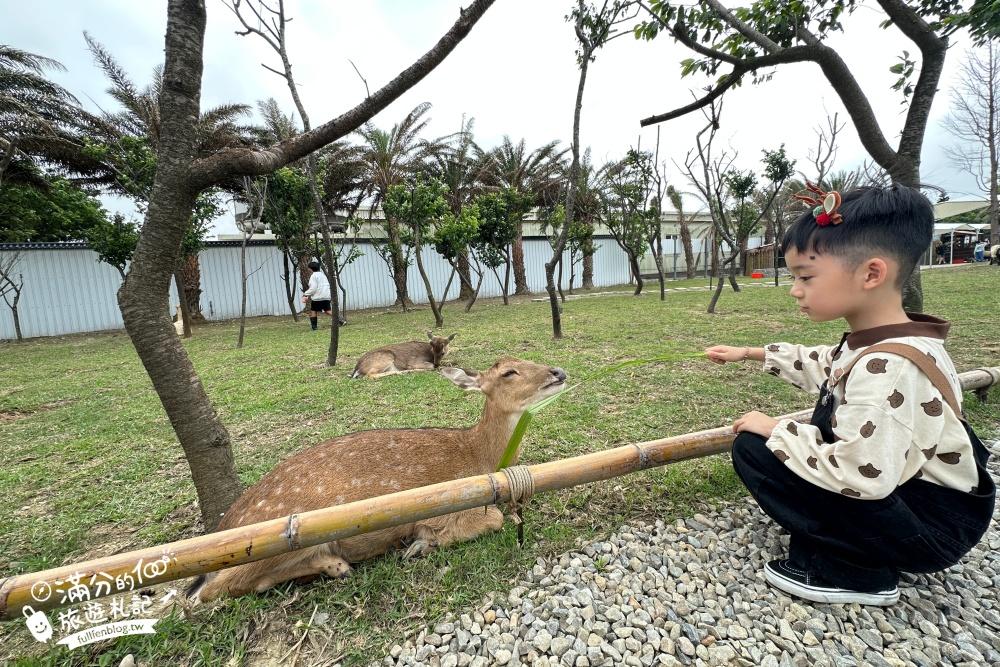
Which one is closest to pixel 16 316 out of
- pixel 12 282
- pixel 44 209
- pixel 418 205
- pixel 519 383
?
pixel 12 282

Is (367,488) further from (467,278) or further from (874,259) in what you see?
(467,278)

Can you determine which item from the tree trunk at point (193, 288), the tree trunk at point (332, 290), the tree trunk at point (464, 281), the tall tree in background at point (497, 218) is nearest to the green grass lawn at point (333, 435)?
the tree trunk at point (332, 290)

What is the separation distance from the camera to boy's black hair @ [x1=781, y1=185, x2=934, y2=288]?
65.7 inches

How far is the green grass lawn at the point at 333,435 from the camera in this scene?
200cm

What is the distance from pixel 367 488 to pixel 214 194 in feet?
52.4

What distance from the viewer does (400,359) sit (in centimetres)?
758

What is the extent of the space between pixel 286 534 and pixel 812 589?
7.40ft

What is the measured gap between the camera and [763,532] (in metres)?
2.44

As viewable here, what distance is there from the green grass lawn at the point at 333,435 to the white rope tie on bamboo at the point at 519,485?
40 cm

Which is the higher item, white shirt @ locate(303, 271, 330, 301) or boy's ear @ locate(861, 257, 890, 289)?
white shirt @ locate(303, 271, 330, 301)

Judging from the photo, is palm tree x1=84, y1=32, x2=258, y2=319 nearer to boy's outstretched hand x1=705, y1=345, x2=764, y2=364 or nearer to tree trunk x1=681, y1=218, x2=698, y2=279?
boy's outstretched hand x1=705, y1=345, x2=764, y2=364

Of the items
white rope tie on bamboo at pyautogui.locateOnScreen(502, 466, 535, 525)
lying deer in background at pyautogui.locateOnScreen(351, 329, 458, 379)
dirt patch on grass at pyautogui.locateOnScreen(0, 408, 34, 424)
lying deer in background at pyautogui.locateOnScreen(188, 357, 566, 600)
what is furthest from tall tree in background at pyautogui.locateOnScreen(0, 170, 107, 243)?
white rope tie on bamboo at pyautogui.locateOnScreen(502, 466, 535, 525)

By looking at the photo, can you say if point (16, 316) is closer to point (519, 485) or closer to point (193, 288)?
point (193, 288)

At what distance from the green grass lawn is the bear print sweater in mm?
1261
